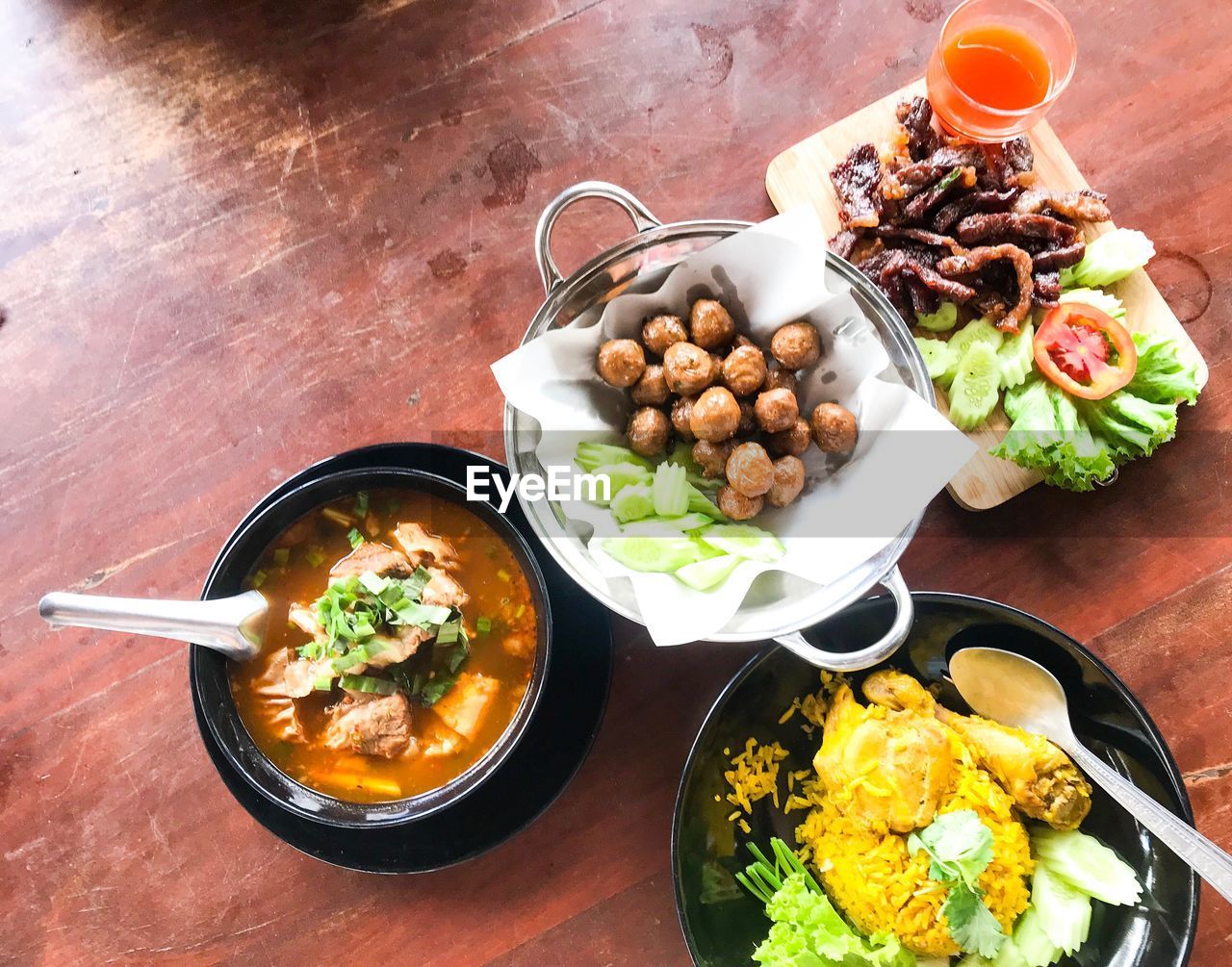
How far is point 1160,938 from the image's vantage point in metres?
2.14

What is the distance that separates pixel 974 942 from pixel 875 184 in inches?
75.1

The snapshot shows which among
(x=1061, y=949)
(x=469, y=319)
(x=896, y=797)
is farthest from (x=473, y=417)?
(x=1061, y=949)

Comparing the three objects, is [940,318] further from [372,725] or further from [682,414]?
[372,725]

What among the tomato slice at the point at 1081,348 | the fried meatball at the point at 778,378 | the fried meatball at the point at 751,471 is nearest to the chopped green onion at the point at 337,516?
the fried meatball at the point at 751,471

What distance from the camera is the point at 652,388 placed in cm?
208

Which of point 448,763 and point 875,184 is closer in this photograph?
point 448,763

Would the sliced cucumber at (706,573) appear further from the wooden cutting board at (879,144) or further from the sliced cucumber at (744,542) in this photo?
the wooden cutting board at (879,144)

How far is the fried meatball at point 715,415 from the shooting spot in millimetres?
1958

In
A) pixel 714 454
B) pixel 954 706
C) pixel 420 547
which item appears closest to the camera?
pixel 714 454

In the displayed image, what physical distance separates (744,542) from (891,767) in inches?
24.8

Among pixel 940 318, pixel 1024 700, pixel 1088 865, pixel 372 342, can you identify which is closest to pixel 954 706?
pixel 1024 700

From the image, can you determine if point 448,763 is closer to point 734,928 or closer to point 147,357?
point 734,928

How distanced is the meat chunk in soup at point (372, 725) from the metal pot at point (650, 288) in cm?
56

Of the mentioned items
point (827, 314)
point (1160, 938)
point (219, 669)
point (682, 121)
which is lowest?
point (1160, 938)
